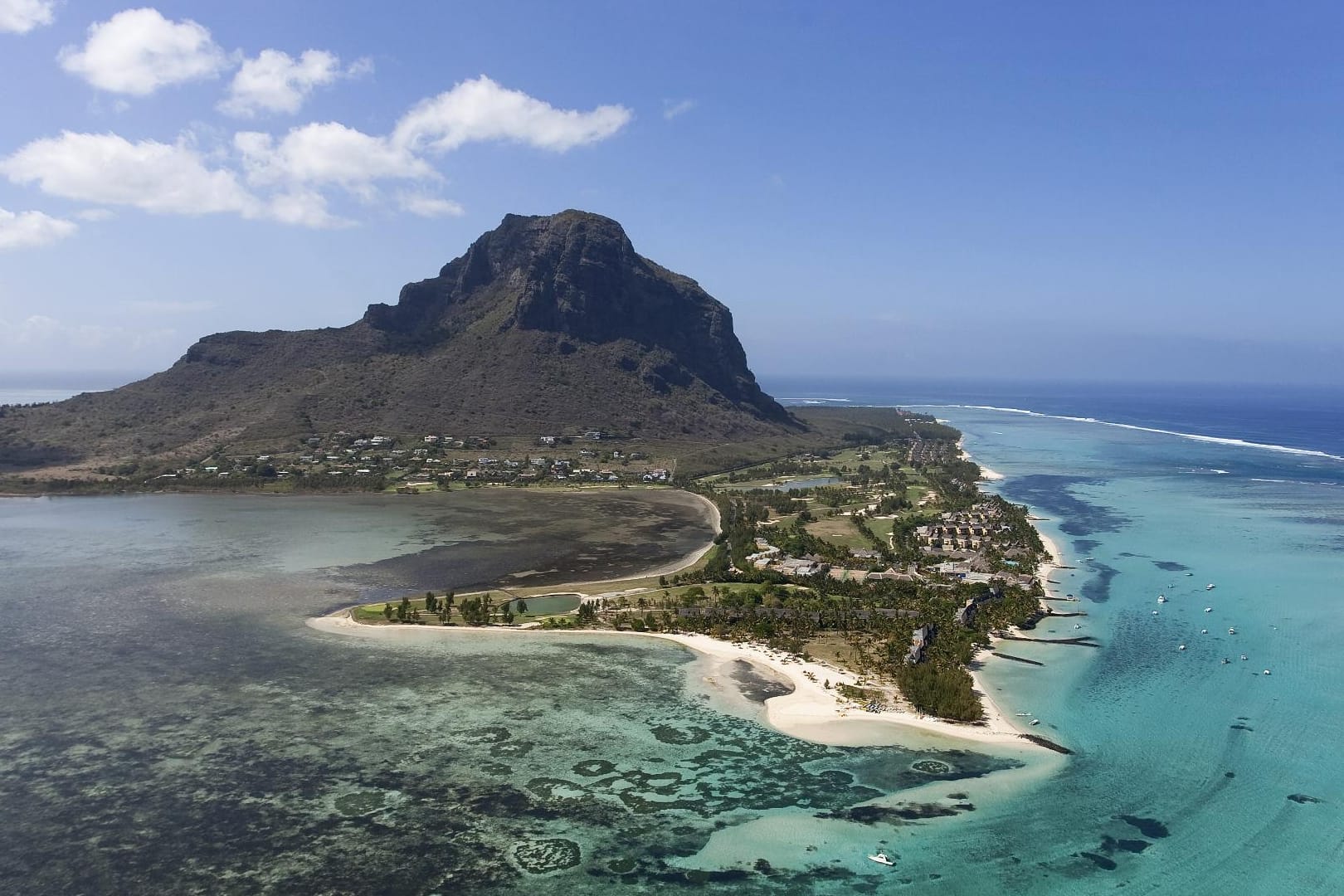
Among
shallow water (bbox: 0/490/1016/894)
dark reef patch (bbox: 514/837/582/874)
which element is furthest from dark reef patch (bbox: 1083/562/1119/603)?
dark reef patch (bbox: 514/837/582/874)

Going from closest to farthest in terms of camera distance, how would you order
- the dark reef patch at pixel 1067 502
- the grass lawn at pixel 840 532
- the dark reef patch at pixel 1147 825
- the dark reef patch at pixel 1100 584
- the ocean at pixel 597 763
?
the ocean at pixel 597 763
the dark reef patch at pixel 1147 825
the dark reef patch at pixel 1100 584
the grass lawn at pixel 840 532
the dark reef patch at pixel 1067 502

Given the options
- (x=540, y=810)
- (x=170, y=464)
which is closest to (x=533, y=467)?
(x=170, y=464)

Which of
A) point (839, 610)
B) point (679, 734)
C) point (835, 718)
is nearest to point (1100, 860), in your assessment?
point (835, 718)

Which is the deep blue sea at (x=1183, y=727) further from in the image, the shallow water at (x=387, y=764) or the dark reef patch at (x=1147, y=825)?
the shallow water at (x=387, y=764)

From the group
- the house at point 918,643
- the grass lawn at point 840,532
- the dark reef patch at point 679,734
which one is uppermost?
the grass lawn at point 840,532

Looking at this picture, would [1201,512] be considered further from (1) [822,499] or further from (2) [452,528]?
(2) [452,528]

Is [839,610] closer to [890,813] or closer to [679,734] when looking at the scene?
[679,734]

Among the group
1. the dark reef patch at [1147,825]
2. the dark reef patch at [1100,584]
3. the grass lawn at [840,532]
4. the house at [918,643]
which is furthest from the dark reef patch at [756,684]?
the grass lawn at [840,532]
